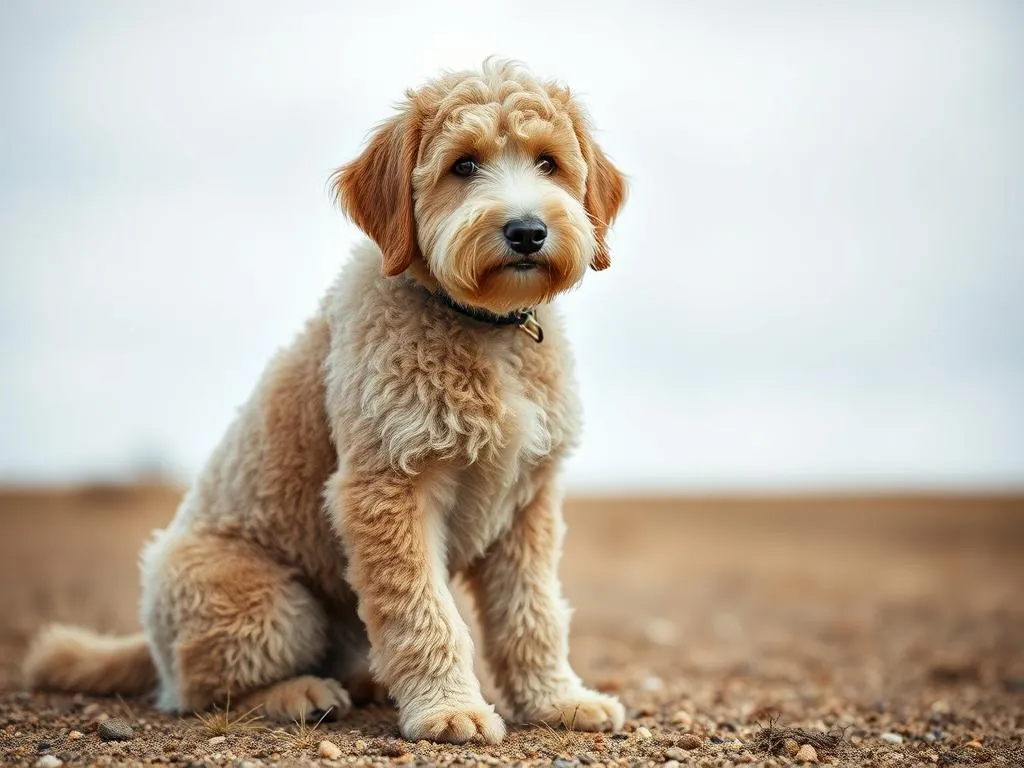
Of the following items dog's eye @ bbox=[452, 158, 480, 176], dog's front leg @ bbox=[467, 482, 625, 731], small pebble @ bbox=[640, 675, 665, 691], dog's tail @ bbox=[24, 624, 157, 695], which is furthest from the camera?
small pebble @ bbox=[640, 675, 665, 691]

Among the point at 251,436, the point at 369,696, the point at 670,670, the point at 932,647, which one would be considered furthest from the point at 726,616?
the point at 251,436

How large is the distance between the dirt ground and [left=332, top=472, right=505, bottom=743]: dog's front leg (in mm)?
174

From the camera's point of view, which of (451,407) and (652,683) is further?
(652,683)

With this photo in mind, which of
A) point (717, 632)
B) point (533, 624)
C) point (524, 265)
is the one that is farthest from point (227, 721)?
point (717, 632)

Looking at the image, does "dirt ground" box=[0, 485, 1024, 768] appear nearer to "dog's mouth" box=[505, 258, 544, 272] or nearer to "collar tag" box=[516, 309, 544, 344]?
"collar tag" box=[516, 309, 544, 344]

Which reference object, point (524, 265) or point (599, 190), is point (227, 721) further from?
point (599, 190)

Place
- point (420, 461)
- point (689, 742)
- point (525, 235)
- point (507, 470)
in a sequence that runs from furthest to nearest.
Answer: point (689, 742) → point (507, 470) → point (420, 461) → point (525, 235)

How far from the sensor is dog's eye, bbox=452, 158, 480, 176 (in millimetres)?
4977

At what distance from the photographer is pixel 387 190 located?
5133 mm

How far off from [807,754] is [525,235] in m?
2.87

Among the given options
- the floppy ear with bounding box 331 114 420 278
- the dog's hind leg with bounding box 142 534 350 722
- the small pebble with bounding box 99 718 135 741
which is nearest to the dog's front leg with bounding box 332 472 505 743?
the dog's hind leg with bounding box 142 534 350 722

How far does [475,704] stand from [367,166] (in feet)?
8.65

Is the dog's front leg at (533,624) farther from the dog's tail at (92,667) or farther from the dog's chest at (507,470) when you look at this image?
the dog's tail at (92,667)

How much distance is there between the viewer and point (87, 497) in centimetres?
2178
